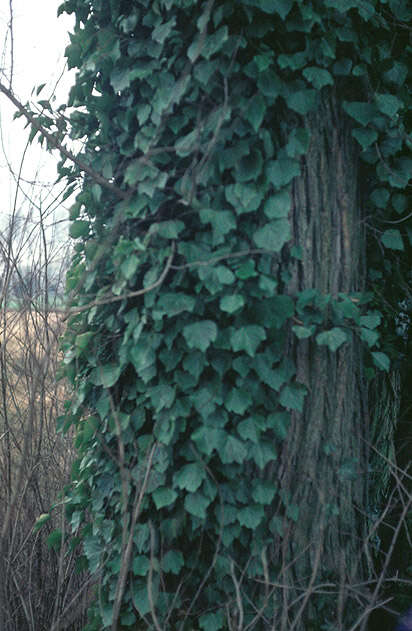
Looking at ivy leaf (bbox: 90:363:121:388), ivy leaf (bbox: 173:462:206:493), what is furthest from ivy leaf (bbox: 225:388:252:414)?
ivy leaf (bbox: 90:363:121:388)

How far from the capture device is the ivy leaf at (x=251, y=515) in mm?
2240

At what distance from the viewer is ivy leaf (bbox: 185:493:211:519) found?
2.21m

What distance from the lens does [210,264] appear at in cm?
218

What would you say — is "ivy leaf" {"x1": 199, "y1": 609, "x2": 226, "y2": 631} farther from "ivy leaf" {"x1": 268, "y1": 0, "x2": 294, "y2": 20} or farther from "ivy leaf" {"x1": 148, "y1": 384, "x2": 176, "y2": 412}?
"ivy leaf" {"x1": 268, "y1": 0, "x2": 294, "y2": 20}

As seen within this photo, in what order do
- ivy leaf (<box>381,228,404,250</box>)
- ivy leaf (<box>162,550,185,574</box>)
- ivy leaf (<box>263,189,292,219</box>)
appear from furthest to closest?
ivy leaf (<box>381,228,404,250</box>) < ivy leaf (<box>162,550,185,574</box>) < ivy leaf (<box>263,189,292,219</box>)

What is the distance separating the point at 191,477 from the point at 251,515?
28 cm

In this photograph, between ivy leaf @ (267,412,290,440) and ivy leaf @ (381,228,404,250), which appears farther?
ivy leaf @ (381,228,404,250)

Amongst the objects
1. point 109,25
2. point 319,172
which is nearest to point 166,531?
point 319,172

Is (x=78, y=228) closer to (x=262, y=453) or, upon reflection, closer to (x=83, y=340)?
(x=83, y=340)

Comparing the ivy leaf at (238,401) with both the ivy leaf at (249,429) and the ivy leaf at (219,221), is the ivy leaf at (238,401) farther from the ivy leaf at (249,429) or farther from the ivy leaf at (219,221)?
the ivy leaf at (219,221)

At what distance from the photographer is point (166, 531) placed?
2.32 meters

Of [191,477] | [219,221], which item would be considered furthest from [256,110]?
[191,477]

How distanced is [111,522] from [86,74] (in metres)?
1.87

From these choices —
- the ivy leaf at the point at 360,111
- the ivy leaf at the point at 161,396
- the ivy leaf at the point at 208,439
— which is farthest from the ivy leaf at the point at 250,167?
the ivy leaf at the point at 208,439
